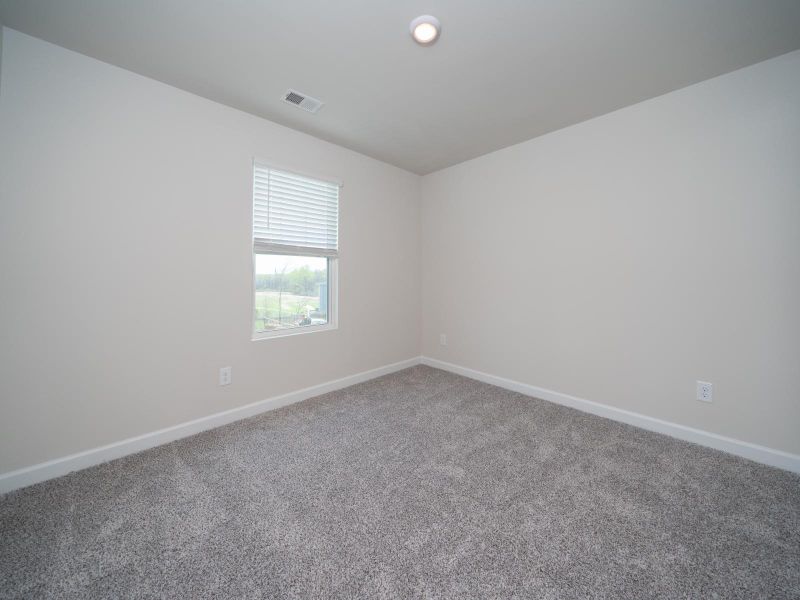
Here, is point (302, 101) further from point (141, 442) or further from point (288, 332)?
point (141, 442)

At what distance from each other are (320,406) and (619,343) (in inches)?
97.3

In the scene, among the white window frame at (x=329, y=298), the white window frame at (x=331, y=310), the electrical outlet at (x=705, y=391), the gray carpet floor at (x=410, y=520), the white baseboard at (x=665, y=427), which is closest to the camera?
the gray carpet floor at (x=410, y=520)

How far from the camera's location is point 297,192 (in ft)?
9.11

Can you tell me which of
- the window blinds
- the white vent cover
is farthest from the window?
the white vent cover

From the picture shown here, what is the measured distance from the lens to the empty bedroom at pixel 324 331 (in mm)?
1310

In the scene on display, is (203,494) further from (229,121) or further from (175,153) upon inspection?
(229,121)

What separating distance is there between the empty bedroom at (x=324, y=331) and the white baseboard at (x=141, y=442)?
0.01 metres

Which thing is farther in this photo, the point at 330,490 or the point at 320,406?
the point at 320,406

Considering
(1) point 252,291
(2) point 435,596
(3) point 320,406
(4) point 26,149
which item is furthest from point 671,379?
(4) point 26,149

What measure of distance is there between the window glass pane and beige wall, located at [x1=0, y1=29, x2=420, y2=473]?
15cm

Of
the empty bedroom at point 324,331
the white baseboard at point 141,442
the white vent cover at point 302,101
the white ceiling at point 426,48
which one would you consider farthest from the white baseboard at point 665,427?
the white vent cover at point 302,101

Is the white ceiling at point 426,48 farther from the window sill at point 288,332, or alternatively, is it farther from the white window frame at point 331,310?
the window sill at point 288,332

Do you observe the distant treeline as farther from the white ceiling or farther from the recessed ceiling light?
the recessed ceiling light

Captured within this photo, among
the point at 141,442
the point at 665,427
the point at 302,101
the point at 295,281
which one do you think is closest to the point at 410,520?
the point at 141,442
